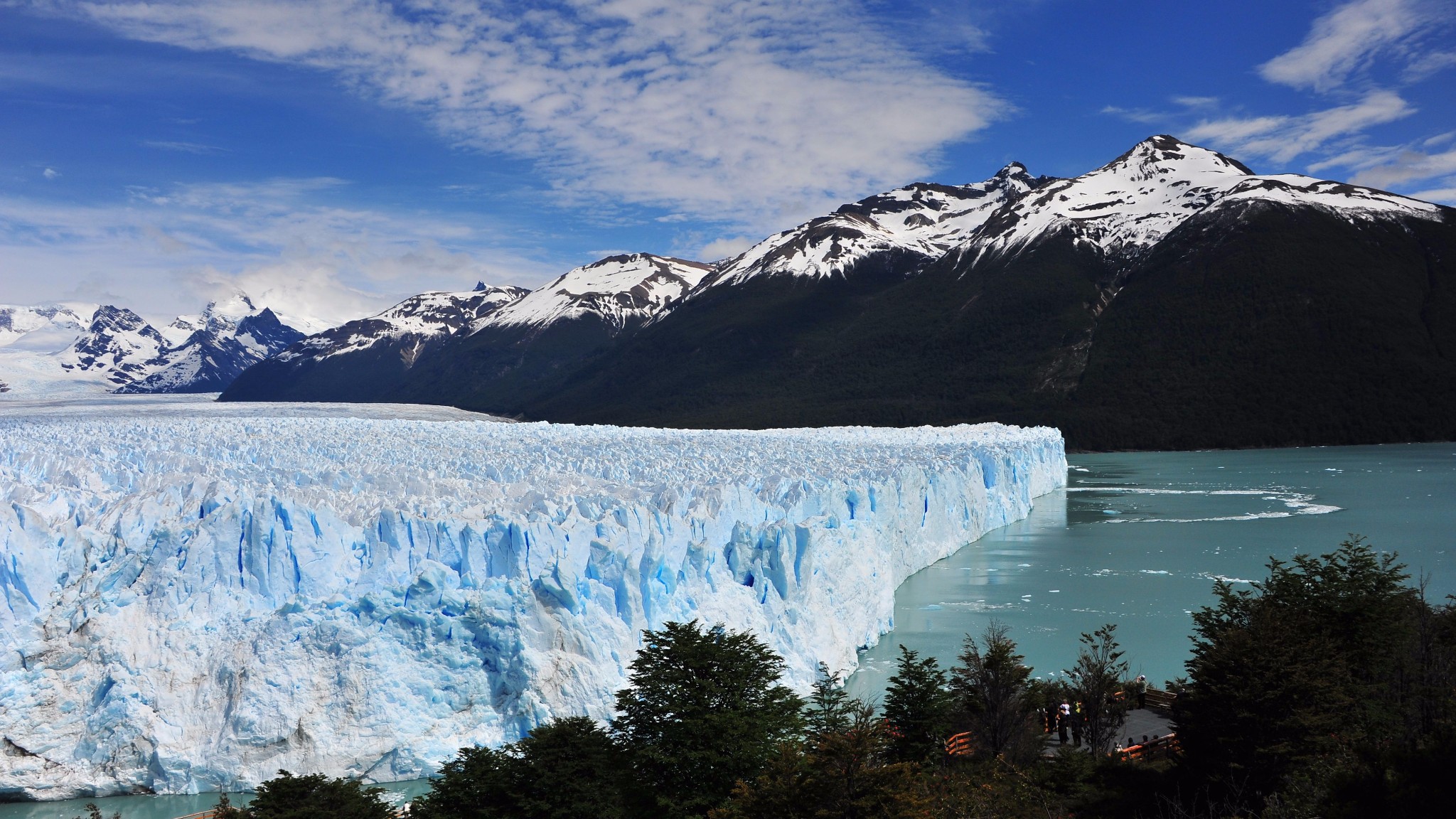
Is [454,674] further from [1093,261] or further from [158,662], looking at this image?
[1093,261]

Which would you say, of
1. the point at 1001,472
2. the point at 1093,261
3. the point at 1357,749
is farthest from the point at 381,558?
the point at 1093,261

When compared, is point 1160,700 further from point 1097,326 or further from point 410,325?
point 410,325

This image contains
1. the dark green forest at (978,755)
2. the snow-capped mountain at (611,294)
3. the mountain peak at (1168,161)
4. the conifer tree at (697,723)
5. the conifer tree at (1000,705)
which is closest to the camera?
the dark green forest at (978,755)

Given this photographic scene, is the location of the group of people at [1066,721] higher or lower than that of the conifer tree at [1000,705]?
lower

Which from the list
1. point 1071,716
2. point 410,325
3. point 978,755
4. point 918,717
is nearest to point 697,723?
point 918,717

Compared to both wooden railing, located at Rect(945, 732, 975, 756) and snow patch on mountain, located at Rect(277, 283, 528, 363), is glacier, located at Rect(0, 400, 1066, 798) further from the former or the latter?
snow patch on mountain, located at Rect(277, 283, 528, 363)

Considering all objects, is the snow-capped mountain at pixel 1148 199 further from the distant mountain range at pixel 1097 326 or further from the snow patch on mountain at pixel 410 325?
the snow patch on mountain at pixel 410 325

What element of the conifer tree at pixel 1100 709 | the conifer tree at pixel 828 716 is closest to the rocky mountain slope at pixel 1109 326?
the conifer tree at pixel 1100 709
